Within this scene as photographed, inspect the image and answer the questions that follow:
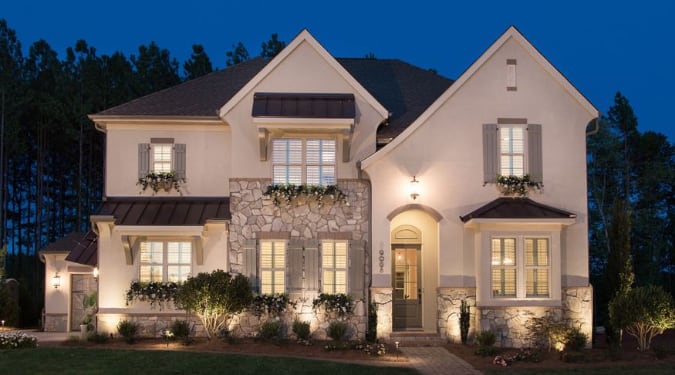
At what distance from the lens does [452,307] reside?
1842cm

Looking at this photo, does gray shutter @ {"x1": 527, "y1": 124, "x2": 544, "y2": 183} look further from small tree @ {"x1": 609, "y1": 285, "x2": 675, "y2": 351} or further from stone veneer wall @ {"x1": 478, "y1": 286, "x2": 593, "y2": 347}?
small tree @ {"x1": 609, "y1": 285, "x2": 675, "y2": 351}

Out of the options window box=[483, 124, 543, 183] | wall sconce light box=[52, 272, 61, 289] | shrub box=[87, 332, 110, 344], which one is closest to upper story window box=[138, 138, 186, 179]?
shrub box=[87, 332, 110, 344]

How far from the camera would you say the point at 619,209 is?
1883cm

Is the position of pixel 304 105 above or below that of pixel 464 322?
above

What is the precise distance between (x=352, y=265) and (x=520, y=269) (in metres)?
4.15

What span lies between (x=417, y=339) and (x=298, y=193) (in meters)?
4.69

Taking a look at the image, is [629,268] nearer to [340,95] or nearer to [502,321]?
[502,321]

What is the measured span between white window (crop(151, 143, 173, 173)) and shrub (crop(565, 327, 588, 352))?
1092 cm

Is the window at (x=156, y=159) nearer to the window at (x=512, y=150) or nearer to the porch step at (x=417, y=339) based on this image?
the porch step at (x=417, y=339)

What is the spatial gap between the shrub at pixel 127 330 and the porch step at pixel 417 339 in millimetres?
6350

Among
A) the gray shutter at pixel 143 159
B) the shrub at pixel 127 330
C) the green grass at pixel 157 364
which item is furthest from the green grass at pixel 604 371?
the gray shutter at pixel 143 159

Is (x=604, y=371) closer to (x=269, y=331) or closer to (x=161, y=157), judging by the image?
(x=269, y=331)

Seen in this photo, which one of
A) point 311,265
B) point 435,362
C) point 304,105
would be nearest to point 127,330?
point 311,265

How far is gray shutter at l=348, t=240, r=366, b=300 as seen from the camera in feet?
61.3
